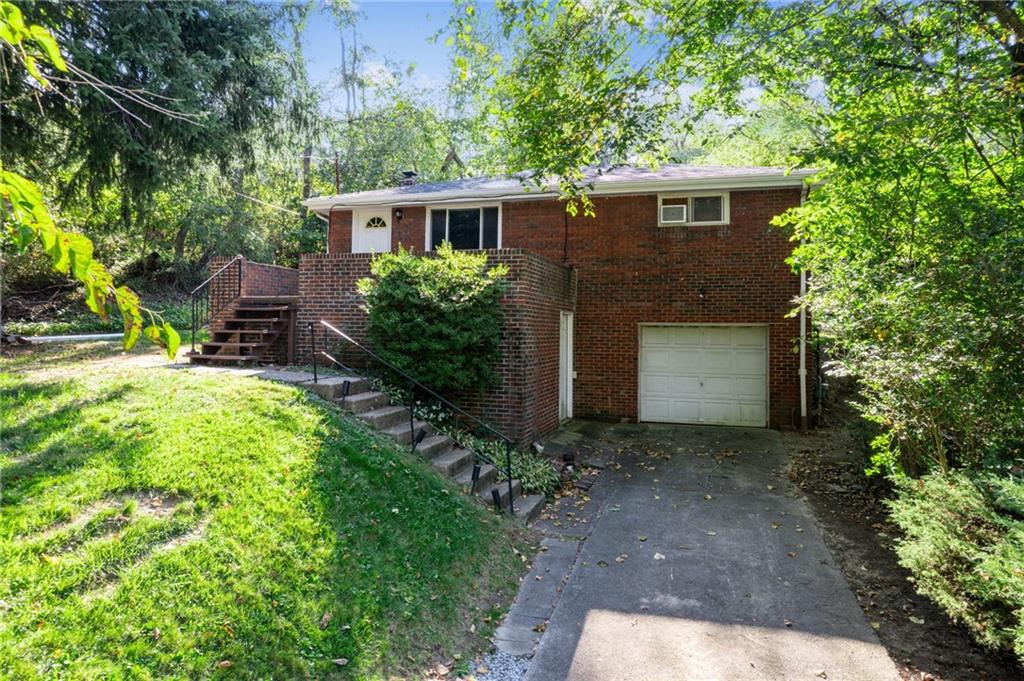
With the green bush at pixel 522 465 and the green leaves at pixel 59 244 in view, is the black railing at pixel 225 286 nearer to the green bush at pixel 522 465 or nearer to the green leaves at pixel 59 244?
the green bush at pixel 522 465

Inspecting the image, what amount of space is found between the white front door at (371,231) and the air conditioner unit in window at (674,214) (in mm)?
6323

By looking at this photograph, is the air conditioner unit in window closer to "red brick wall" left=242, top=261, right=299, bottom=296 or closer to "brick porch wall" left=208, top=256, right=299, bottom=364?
"brick porch wall" left=208, top=256, right=299, bottom=364

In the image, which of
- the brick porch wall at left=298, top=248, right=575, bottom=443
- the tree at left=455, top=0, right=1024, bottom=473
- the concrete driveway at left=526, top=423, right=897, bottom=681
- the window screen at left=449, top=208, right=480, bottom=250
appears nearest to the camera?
the concrete driveway at left=526, top=423, right=897, bottom=681

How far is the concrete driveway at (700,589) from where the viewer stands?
155 inches

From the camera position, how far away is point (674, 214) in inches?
449

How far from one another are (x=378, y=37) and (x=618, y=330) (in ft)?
79.7

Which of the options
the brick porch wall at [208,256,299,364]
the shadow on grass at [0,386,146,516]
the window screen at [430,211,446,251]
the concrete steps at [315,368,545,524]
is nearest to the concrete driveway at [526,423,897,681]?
the concrete steps at [315,368,545,524]

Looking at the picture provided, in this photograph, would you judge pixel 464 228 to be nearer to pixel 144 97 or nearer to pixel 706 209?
pixel 706 209

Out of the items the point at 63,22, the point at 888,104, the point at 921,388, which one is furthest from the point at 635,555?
the point at 63,22

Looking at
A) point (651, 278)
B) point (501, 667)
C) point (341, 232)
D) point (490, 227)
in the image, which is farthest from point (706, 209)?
point (501, 667)

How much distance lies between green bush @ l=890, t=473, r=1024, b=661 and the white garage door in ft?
20.8

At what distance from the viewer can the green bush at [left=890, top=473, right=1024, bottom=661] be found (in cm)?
340

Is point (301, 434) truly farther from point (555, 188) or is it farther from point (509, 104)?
point (555, 188)

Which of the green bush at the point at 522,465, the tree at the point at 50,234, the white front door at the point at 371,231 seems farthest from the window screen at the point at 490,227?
the tree at the point at 50,234
